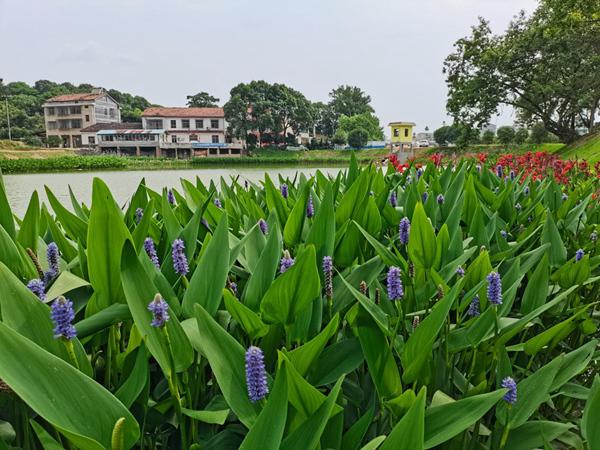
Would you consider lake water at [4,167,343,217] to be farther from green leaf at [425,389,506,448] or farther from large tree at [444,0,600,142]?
large tree at [444,0,600,142]

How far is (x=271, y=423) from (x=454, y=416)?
1.01ft

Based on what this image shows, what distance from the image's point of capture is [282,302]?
0.86 m

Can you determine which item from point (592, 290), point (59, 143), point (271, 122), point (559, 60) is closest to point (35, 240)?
point (592, 290)

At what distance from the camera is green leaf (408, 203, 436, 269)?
3.65 feet

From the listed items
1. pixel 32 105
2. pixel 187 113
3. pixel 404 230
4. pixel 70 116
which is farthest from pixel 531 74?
pixel 32 105

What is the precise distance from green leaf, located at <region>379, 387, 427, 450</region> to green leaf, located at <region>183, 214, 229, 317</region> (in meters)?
0.43

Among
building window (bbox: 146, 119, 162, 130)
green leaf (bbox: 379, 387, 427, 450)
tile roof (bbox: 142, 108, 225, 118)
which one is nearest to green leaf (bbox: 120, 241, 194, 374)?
green leaf (bbox: 379, 387, 427, 450)

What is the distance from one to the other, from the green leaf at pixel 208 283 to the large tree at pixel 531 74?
2624cm

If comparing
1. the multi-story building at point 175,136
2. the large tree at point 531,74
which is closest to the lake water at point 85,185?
the large tree at point 531,74

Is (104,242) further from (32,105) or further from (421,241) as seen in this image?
(32,105)

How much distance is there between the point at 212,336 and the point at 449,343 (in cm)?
53

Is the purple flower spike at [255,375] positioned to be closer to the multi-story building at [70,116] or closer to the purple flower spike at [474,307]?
the purple flower spike at [474,307]

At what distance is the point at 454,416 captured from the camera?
71cm

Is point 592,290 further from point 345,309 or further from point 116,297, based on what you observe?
point 116,297
